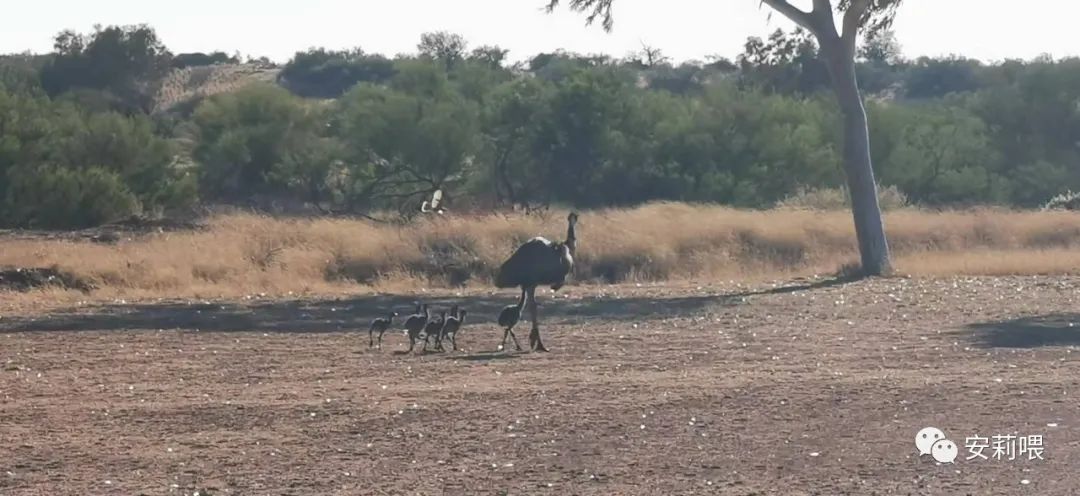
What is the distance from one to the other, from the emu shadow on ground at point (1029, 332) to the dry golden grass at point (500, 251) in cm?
684

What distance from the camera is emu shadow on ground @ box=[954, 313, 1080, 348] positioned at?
15.9 meters

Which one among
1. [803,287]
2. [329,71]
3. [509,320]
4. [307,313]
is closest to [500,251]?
[803,287]

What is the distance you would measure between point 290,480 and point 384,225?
22.1m

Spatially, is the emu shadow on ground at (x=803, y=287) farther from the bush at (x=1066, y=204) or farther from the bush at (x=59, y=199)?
the bush at (x=59, y=199)

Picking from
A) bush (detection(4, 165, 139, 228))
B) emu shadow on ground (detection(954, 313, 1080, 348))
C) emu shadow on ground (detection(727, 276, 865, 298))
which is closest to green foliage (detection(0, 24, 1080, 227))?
bush (detection(4, 165, 139, 228))

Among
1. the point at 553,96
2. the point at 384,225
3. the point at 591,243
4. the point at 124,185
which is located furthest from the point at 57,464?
the point at 553,96

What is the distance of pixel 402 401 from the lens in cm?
1234

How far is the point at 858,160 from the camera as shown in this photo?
26016 millimetres

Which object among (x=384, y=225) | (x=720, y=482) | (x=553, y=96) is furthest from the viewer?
(x=553, y=96)

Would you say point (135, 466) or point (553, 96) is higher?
point (553, 96)

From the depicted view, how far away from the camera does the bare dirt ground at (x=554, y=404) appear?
962cm

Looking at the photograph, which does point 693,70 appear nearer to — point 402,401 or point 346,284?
point 346,284

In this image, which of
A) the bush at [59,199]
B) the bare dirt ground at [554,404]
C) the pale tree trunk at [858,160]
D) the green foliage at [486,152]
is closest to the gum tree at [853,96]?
the pale tree trunk at [858,160]

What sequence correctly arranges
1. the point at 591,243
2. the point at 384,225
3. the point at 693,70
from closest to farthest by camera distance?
the point at 591,243 → the point at 384,225 → the point at 693,70
